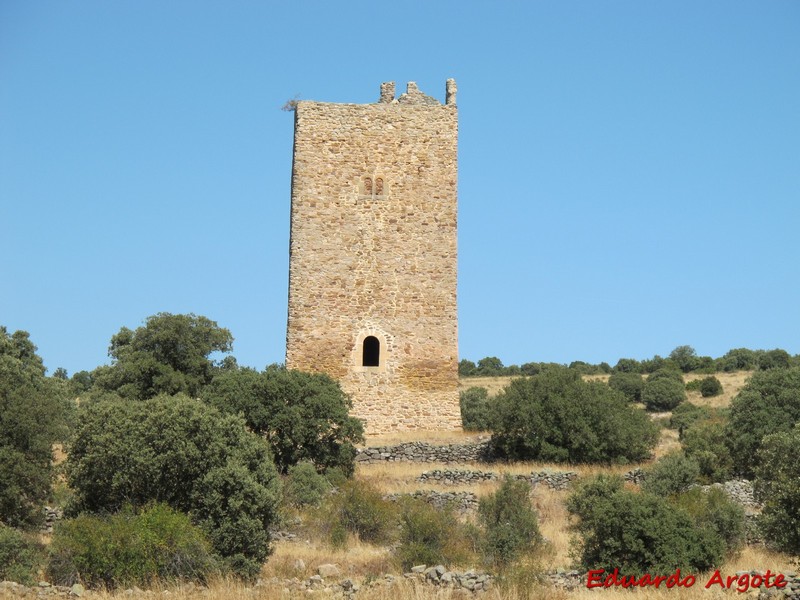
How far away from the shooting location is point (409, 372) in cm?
2814

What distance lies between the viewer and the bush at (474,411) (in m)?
31.3

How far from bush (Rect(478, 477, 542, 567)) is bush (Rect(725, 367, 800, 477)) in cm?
636

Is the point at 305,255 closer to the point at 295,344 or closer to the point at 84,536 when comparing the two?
the point at 295,344

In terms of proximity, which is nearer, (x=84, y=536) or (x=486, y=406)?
(x=84, y=536)

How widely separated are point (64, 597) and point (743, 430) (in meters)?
14.6

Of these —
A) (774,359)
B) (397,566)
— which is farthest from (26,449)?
(774,359)

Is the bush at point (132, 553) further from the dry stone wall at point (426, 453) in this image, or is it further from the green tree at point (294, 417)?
the dry stone wall at point (426, 453)

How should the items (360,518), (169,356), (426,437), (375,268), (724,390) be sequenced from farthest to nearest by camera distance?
(724,390), (169,356), (375,268), (426,437), (360,518)

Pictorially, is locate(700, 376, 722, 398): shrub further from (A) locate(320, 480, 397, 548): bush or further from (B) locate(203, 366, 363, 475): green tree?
(A) locate(320, 480, 397, 548): bush

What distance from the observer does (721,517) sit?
1634cm

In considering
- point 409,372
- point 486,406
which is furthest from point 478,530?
point 486,406

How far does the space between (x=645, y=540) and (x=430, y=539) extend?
9.52 ft

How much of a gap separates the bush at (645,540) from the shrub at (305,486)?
5.61 m

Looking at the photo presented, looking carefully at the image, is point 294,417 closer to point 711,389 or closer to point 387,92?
point 387,92
